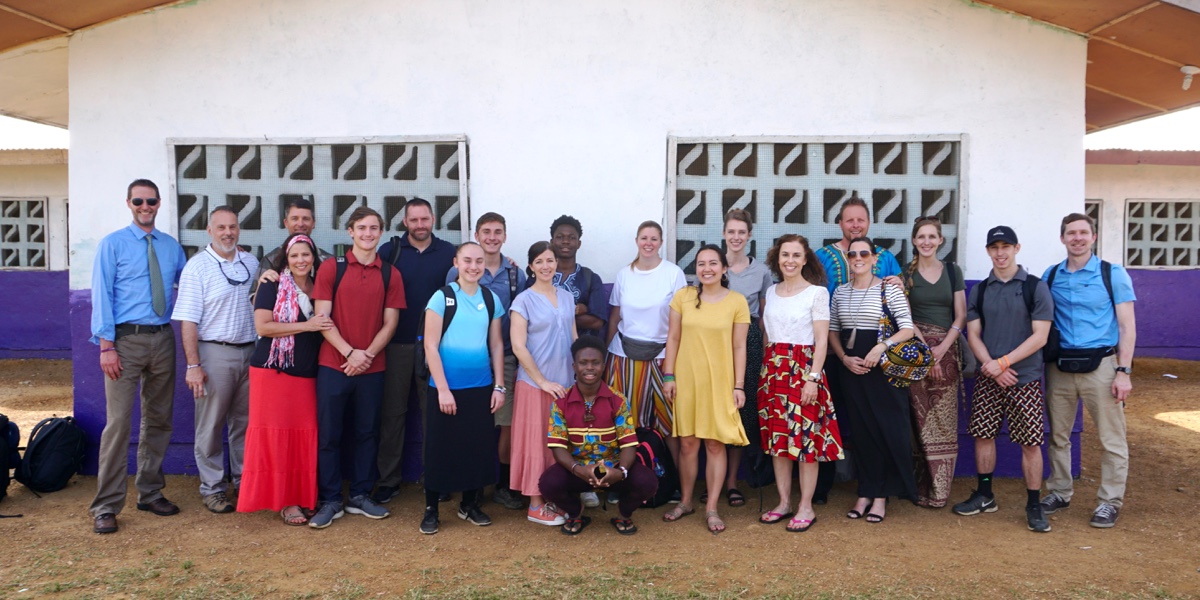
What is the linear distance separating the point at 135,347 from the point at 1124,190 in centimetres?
1075

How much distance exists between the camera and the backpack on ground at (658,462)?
13.4 ft

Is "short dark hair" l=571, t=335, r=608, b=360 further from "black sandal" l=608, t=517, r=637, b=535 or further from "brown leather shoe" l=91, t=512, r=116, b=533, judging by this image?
"brown leather shoe" l=91, t=512, r=116, b=533

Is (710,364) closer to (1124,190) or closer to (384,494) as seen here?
(384,494)

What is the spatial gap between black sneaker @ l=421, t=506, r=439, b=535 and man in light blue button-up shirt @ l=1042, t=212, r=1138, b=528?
3.46 metres

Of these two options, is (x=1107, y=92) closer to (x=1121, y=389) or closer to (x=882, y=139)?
(x=882, y=139)

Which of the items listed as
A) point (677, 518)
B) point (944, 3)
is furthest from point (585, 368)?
point (944, 3)

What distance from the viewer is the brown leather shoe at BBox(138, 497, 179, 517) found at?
4.29m

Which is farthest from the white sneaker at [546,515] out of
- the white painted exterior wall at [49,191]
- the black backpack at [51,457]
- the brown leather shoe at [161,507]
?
the white painted exterior wall at [49,191]

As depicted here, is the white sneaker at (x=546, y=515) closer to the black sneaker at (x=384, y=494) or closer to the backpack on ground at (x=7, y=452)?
the black sneaker at (x=384, y=494)

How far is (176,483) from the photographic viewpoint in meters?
4.90

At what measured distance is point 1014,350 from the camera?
162 inches

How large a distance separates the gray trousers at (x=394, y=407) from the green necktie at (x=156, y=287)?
1.25 m

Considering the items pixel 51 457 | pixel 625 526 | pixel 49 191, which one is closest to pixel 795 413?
pixel 625 526

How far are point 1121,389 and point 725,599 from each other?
247 centimetres
